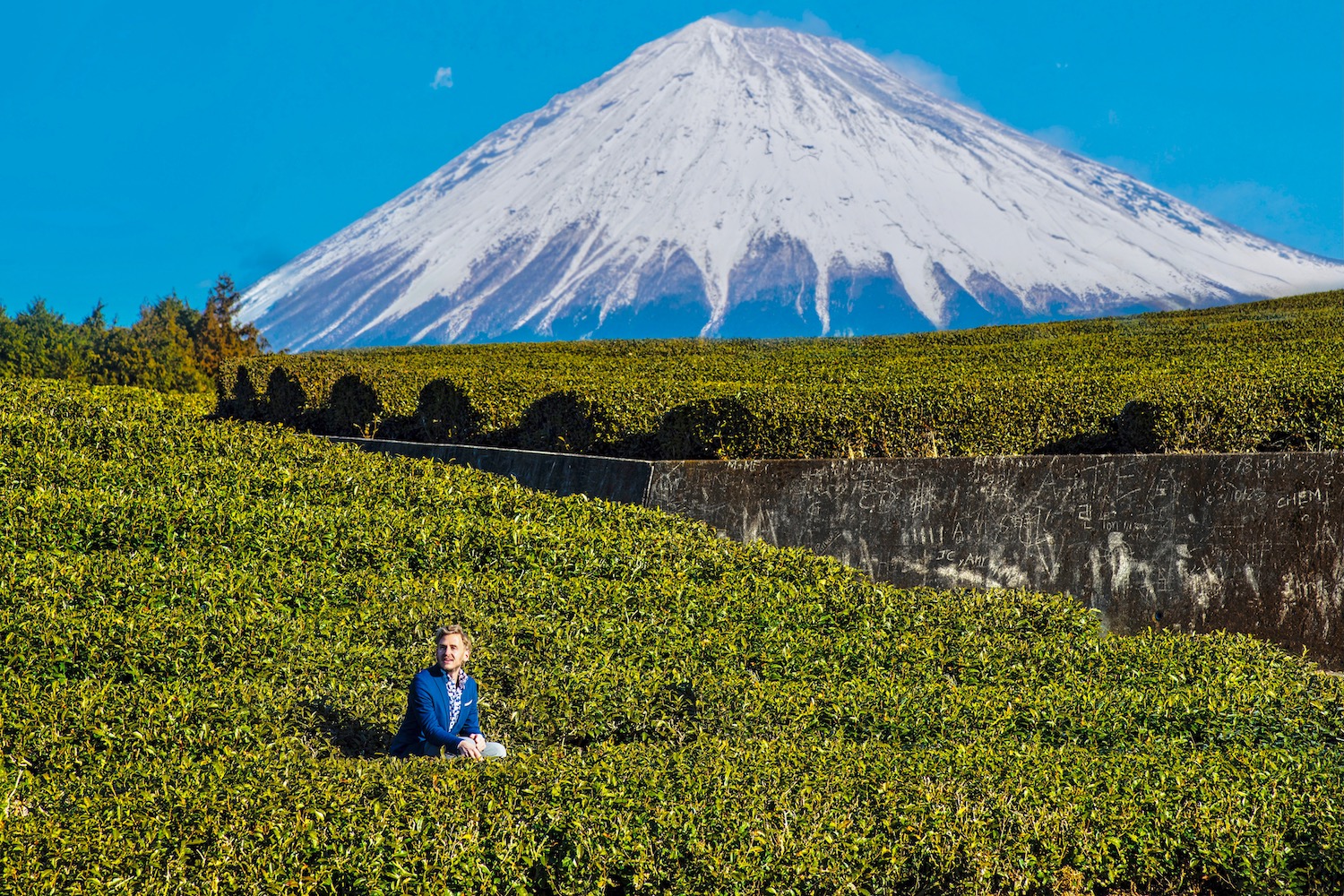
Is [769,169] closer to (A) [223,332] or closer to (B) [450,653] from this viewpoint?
(A) [223,332]

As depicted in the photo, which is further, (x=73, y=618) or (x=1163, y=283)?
(x=1163, y=283)

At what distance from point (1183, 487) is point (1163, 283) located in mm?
179879

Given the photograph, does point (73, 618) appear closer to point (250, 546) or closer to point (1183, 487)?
point (250, 546)

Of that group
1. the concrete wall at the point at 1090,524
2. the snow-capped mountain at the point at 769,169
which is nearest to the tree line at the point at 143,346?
the concrete wall at the point at 1090,524

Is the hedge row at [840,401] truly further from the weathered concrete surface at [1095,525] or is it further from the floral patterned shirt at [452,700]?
the floral patterned shirt at [452,700]

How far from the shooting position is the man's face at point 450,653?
5328mm

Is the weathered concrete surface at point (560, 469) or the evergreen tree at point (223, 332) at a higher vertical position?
the evergreen tree at point (223, 332)

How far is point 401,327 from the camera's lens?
197250 mm

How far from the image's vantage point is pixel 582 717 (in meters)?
5.55

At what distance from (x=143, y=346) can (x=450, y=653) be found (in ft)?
119

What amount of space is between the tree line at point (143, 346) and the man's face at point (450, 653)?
1178 inches

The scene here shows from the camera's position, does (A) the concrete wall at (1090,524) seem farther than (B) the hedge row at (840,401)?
No

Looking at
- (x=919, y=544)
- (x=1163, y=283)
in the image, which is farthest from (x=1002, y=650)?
(x=1163, y=283)

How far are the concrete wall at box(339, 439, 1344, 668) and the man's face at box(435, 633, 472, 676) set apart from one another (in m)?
4.54
